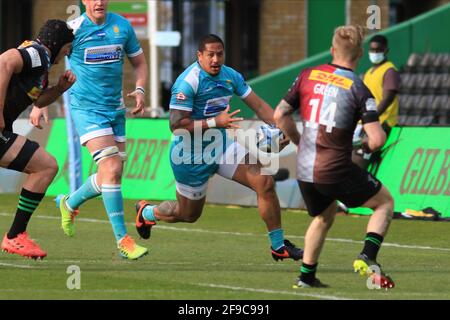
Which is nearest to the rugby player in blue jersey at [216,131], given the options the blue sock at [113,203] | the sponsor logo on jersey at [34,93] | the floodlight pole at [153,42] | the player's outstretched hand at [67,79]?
the blue sock at [113,203]

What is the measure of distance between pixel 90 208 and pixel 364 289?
935cm

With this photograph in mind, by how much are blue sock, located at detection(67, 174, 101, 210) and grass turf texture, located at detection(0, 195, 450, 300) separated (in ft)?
1.54

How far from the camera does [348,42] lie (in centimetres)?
1079

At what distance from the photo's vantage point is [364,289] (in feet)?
36.5

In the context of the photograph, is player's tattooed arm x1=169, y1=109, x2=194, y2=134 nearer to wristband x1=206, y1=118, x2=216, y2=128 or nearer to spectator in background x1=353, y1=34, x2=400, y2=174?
wristband x1=206, y1=118, x2=216, y2=128

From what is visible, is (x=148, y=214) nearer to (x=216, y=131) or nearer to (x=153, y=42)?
(x=216, y=131)

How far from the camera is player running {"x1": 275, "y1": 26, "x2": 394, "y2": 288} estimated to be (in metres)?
10.8

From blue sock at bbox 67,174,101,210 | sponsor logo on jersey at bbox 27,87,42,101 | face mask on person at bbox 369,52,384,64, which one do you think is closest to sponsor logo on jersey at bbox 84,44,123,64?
blue sock at bbox 67,174,101,210

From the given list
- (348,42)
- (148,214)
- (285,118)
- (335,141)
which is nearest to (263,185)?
(148,214)

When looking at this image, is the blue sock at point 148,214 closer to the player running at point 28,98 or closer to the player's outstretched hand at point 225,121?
the player running at point 28,98

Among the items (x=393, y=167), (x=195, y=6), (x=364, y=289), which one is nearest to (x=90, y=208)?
(x=393, y=167)

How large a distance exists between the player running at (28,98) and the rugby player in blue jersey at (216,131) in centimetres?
112

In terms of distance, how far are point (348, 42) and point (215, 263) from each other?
3.17 meters
